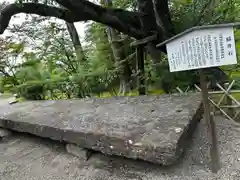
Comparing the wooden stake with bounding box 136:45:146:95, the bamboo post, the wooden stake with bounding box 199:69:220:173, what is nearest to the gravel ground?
the wooden stake with bounding box 199:69:220:173

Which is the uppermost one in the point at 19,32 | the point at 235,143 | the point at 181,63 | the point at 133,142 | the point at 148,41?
the point at 19,32

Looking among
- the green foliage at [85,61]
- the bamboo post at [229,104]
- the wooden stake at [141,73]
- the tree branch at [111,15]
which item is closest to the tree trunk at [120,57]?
the green foliage at [85,61]

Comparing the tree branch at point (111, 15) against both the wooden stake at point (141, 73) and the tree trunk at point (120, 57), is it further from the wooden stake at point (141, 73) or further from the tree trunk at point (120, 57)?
the tree trunk at point (120, 57)

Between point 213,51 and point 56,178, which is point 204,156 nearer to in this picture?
point 213,51

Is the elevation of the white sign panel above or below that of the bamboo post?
above

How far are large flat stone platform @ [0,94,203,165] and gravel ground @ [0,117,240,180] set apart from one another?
163 millimetres

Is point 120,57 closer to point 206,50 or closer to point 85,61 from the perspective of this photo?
point 85,61

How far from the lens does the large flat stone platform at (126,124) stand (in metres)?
1.45

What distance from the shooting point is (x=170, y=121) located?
1.75m

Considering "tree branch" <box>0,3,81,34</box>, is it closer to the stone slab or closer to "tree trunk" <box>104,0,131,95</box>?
the stone slab

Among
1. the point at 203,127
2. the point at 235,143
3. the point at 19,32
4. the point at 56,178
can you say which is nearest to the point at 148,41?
the point at 203,127

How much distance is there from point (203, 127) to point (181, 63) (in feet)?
3.13

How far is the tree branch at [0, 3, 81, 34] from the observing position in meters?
2.50

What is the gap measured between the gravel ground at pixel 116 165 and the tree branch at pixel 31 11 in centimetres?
154
